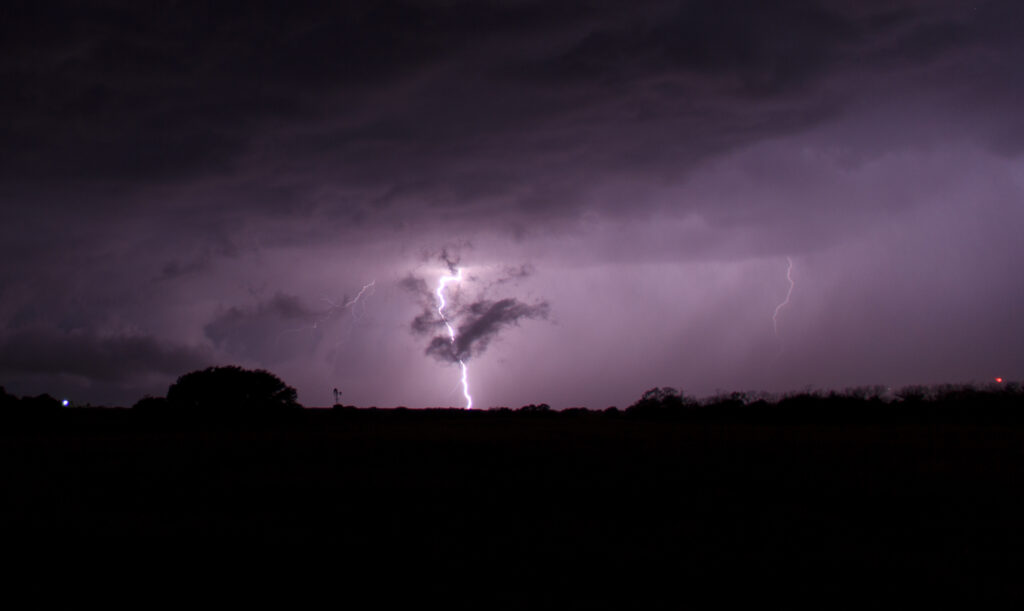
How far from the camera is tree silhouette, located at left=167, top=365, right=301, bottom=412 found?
56.5m

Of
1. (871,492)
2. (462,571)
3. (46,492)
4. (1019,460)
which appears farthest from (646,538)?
(1019,460)

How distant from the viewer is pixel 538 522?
12438mm

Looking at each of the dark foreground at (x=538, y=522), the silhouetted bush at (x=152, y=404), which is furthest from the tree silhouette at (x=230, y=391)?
the dark foreground at (x=538, y=522)

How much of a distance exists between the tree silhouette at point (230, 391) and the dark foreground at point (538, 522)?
A: 34.2 meters

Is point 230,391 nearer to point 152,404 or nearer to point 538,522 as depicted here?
point 152,404

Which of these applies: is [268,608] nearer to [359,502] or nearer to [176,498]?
[359,502]

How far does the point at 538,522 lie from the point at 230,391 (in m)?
52.7

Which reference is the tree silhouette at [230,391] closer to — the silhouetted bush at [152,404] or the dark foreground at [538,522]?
the silhouetted bush at [152,404]

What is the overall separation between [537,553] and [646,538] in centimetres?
209

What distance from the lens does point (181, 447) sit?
26.3 meters

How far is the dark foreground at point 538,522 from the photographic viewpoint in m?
9.24

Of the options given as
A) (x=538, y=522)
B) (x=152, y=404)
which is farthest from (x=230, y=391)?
(x=538, y=522)

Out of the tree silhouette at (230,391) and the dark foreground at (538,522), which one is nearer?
the dark foreground at (538,522)

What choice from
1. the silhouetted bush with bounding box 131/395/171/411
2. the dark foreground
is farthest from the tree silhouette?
the dark foreground
